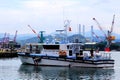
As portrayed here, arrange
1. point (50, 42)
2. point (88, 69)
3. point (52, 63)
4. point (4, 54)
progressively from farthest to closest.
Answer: point (4, 54) → point (50, 42) → point (52, 63) → point (88, 69)

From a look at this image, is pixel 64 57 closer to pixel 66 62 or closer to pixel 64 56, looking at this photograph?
pixel 64 56

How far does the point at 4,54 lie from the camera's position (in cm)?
10562

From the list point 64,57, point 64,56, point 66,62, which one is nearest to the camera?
point 64,57

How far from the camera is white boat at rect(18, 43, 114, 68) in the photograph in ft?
199

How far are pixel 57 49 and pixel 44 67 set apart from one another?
4672 mm

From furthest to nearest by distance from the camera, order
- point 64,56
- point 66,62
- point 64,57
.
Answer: point 66,62
point 64,56
point 64,57

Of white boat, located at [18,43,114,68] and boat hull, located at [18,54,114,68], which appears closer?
boat hull, located at [18,54,114,68]

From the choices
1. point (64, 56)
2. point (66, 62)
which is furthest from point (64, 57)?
point (66, 62)

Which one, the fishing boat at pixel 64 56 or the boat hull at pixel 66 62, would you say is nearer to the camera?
the boat hull at pixel 66 62

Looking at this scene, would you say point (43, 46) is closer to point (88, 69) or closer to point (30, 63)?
point (30, 63)

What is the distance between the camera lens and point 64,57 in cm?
6097

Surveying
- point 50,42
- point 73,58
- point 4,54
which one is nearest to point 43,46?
point 50,42

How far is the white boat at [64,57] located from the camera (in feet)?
199

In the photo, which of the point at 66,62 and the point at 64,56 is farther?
the point at 66,62
